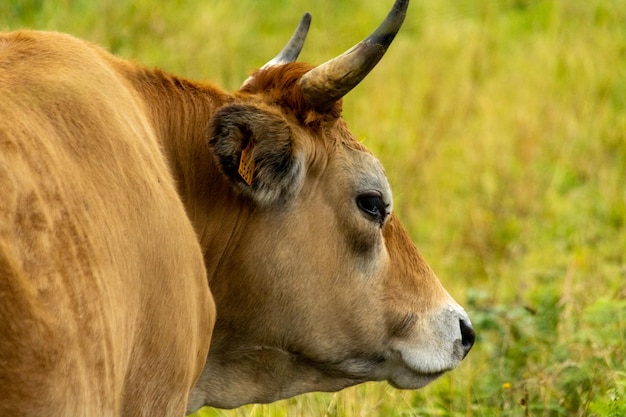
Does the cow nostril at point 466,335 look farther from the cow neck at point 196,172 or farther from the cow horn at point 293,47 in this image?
the cow horn at point 293,47

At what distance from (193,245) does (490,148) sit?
6.44 meters

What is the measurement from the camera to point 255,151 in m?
3.90

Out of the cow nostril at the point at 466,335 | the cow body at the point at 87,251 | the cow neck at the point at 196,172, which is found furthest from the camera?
the cow nostril at the point at 466,335

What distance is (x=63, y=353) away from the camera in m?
2.97

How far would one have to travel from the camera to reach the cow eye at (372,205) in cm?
426

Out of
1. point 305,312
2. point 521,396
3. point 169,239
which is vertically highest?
point 169,239

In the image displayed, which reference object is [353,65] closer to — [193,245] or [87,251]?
[193,245]

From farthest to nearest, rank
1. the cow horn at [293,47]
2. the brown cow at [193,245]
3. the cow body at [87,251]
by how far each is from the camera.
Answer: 1. the cow horn at [293,47]
2. the brown cow at [193,245]
3. the cow body at [87,251]

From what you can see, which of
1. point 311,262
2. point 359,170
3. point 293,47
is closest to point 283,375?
point 311,262

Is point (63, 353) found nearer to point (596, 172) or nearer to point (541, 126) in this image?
point (596, 172)

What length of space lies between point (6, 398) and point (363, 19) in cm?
961

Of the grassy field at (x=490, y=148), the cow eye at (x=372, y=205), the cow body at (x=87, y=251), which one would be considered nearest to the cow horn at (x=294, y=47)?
the cow eye at (x=372, y=205)

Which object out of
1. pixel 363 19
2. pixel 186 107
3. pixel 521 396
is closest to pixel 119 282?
pixel 186 107

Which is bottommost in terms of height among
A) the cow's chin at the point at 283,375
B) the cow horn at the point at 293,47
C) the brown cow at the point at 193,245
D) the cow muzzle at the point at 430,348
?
the cow's chin at the point at 283,375
